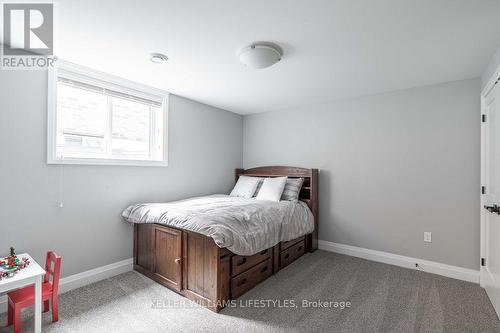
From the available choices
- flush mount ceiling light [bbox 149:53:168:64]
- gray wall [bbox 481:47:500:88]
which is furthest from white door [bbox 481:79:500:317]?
flush mount ceiling light [bbox 149:53:168:64]

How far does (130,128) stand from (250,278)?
229 centimetres

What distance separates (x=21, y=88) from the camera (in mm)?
2123

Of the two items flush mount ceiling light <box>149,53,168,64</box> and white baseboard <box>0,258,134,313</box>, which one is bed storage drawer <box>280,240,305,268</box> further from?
flush mount ceiling light <box>149,53,168,64</box>

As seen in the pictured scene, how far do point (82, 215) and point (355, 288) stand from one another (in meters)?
2.92

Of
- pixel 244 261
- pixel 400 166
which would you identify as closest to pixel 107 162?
pixel 244 261

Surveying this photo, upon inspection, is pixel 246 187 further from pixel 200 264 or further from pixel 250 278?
pixel 200 264

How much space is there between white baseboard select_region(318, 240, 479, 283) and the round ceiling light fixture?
2.78 meters

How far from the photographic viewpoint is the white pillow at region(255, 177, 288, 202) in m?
3.36

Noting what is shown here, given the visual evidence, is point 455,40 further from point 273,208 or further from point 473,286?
point 473,286

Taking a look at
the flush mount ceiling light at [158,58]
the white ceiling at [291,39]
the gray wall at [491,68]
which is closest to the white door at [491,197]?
the gray wall at [491,68]

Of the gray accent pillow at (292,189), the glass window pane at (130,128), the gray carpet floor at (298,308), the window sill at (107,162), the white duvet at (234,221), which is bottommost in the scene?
the gray carpet floor at (298,308)

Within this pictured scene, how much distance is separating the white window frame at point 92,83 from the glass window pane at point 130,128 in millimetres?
163

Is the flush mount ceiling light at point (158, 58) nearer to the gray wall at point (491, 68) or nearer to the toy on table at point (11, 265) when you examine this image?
the toy on table at point (11, 265)

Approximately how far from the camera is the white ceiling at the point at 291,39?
1555mm
